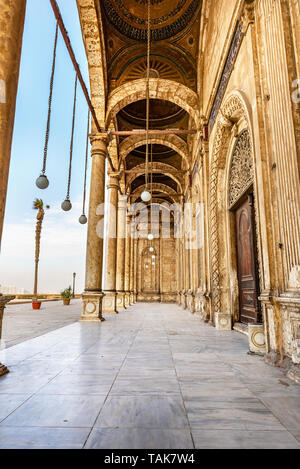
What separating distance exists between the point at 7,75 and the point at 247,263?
17.2 feet

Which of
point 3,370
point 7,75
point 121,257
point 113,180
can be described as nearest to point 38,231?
point 121,257

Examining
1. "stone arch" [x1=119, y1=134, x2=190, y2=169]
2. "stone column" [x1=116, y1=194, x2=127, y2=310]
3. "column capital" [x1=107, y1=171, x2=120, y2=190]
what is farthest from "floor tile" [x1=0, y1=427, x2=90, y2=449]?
"stone arch" [x1=119, y1=134, x2=190, y2=169]

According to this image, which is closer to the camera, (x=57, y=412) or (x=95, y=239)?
(x=57, y=412)

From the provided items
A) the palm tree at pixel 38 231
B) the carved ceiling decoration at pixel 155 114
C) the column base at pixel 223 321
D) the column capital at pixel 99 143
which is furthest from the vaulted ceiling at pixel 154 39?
the palm tree at pixel 38 231

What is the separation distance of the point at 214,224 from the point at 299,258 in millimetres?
4435

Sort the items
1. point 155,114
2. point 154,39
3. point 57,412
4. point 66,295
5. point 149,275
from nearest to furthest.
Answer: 1. point 57,412
2. point 154,39
3. point 155,114
4. point 66,295
5. point 149,275

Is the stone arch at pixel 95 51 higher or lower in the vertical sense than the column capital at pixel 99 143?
higher

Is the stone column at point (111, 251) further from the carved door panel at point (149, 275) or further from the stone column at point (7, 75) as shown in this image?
the carved door panel at point (149, 275)

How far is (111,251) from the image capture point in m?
11.6

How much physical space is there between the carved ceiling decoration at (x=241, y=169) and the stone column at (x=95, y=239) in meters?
3.81

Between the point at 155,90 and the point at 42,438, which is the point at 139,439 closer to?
the point at 42,438

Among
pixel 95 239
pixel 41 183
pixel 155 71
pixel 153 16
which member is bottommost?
pixel 95 239

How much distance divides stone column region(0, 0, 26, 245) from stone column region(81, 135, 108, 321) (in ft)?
17.1

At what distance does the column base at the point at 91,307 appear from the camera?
762cm
